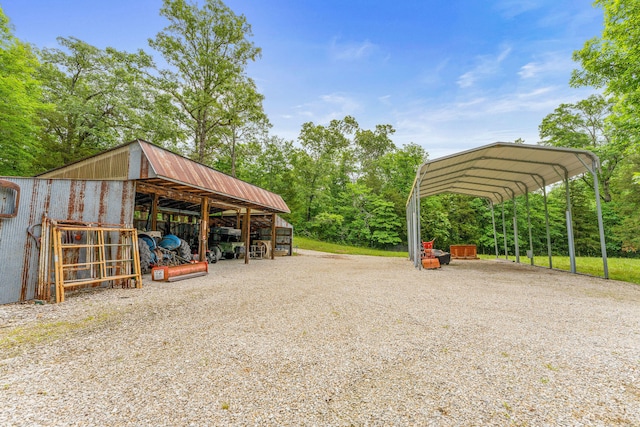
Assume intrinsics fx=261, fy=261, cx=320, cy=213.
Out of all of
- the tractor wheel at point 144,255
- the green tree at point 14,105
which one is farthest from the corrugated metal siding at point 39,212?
the green tree at point 14,105

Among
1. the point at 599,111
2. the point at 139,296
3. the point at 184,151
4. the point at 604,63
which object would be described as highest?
the point at 599,111

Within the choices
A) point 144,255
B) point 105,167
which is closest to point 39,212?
point 105,167

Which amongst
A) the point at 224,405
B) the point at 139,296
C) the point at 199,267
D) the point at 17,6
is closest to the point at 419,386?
the point at 224,405

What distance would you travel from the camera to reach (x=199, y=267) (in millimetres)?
8602

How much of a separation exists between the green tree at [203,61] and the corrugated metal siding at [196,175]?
10453mm

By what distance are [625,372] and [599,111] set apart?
33.5 metres

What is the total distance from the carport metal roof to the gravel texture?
18.7 ft

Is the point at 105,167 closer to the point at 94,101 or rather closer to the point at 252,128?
the point at 94,101

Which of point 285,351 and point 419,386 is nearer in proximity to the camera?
point 419,386

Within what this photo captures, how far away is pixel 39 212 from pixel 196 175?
3925mm

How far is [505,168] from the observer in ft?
37.4

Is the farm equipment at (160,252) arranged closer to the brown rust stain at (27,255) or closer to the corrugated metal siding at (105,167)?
the corrugated metal siding at (105,167)

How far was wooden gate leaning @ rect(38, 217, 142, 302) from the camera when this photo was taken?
201 inches

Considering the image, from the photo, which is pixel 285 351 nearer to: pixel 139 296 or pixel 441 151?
pixel 139 296
